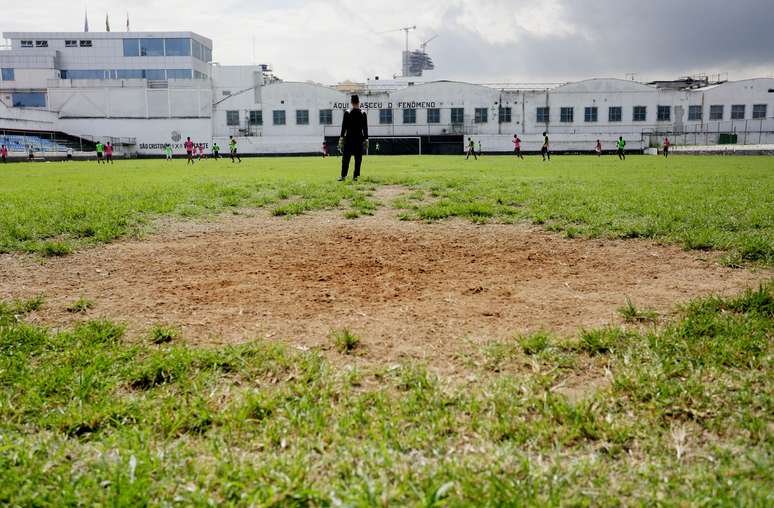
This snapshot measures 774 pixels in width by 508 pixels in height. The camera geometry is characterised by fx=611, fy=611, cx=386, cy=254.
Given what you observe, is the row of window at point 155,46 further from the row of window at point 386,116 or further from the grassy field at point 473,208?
the grassy field at point 473,208

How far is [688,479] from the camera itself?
258cm

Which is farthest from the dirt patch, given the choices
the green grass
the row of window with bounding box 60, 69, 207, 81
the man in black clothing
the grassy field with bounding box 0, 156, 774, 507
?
the row of window with bounding box 60, 69, 207, 81

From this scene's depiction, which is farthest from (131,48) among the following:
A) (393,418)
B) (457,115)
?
(393,418)

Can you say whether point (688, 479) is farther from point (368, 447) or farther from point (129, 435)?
point (129, 435)

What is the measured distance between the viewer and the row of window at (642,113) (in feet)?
241

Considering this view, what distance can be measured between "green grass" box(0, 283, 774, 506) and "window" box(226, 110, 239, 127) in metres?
73.3

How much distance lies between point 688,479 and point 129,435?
2587 millimetres

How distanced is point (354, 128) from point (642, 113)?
2616 inches

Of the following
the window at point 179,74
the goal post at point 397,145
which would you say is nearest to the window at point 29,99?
the window at point 179,74

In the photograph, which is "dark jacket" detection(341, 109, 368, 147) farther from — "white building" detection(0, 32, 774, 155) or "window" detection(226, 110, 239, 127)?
"window" detection(226, 110, 239, 127)

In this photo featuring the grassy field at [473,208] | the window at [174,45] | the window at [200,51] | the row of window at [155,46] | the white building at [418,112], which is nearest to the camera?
the grassy field at [473,208]

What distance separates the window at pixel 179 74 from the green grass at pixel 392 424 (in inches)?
3656

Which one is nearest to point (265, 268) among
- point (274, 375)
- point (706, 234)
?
point (274, 375)

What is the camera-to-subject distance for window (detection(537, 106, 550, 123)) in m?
73.4
